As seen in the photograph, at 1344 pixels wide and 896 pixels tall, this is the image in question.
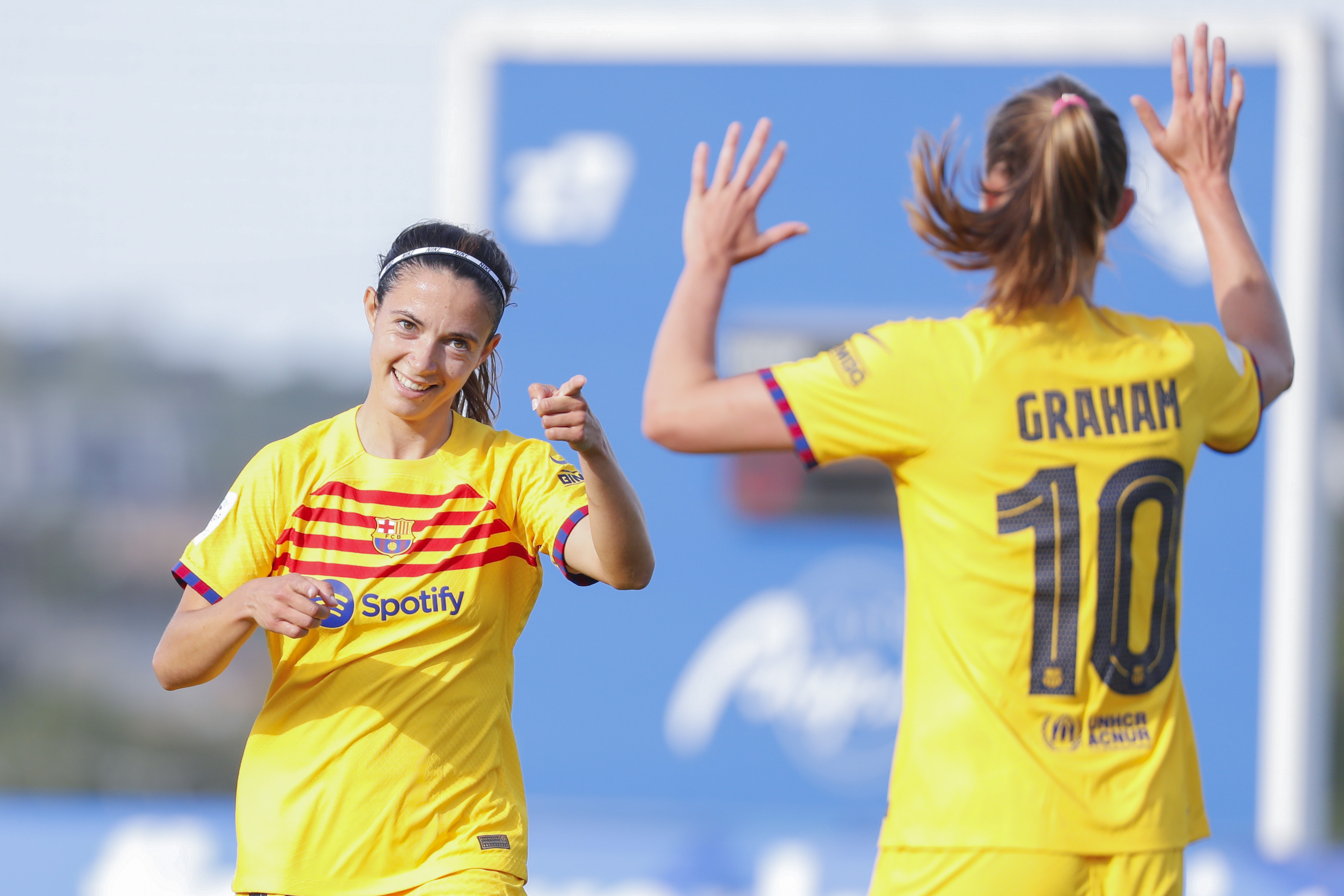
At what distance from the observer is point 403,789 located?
2.36 metres

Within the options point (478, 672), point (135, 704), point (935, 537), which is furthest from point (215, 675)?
point (135, 704)

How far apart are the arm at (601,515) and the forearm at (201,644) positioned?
22.6 inches

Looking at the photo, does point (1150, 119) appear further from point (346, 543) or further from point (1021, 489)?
point (346, 543)

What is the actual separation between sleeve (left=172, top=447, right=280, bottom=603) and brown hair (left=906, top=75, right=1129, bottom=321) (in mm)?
1232

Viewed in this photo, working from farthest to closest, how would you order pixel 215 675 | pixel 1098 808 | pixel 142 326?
pixel 142 326
pixel 215 675
pixel 1098 808

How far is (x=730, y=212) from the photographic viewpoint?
2082 mm

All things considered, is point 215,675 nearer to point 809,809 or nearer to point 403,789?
point 403,789

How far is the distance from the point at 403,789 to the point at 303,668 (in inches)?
11.1

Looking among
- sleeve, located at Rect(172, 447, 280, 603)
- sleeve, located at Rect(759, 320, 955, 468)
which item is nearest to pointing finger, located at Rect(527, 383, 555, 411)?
sleeve, located at Rect(759, 320, 955, 468)

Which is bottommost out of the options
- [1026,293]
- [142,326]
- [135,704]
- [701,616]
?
[135,704]

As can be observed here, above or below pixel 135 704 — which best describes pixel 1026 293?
above

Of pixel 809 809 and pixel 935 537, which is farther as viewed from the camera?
pixel 809 809

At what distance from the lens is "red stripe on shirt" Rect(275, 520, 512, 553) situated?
2.40 meters

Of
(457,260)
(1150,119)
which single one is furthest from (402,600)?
(1150,119)
